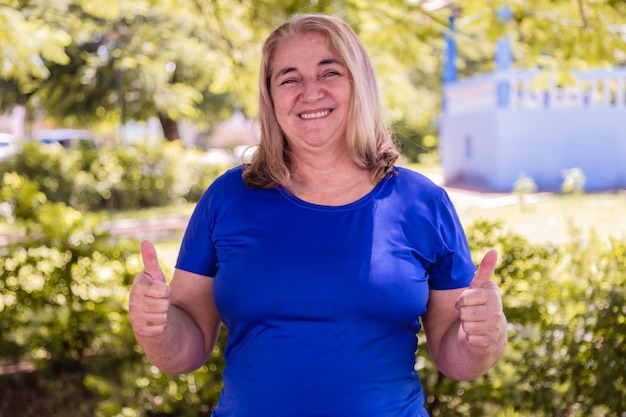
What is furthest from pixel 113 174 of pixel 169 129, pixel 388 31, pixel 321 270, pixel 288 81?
pixel 321 270

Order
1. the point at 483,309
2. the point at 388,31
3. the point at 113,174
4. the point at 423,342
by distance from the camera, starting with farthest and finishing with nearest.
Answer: the point at 113,174, the point at 388,31, the point at 423,342, the point at 483,309

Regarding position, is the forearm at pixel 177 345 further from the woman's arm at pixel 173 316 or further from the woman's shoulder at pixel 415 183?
the woman's shoulder at pixel 415 183

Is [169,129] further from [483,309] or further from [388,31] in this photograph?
[483,309]

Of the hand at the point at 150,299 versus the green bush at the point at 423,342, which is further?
the green bush at the point at 423,342

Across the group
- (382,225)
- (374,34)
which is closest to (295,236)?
(382,225)

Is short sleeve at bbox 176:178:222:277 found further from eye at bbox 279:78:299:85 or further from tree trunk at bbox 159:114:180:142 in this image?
tree trunk at bbox 159:114:180:142

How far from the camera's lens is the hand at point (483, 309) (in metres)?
1.75

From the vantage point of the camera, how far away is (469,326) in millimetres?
1767

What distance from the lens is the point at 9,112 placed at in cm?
2403

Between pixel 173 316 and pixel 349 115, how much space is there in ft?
2.25

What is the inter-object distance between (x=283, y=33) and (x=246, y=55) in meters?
3.99

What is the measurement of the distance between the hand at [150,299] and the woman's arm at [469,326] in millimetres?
678

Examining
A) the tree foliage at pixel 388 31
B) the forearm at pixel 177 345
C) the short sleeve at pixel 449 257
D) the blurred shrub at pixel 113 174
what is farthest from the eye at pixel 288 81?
the blurred shrub at pixel 113 174

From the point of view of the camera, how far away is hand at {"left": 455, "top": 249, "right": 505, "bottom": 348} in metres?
1.75
